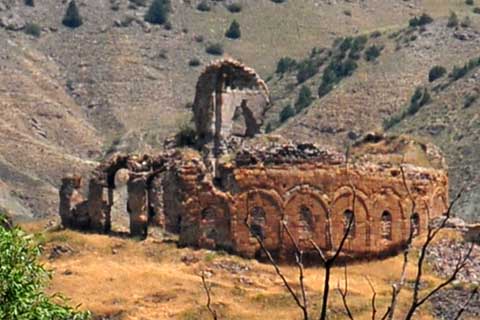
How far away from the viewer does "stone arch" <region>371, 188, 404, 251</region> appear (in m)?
61.5

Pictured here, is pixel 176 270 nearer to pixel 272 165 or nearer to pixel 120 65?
pixel 272 165

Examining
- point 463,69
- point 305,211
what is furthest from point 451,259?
point 463,69

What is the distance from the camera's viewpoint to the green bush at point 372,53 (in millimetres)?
129500

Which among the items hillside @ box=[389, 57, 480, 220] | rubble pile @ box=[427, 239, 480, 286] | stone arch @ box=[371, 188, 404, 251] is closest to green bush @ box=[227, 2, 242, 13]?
hillside @ box=[389, 57, 480, 220]

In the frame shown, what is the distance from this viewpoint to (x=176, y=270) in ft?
192

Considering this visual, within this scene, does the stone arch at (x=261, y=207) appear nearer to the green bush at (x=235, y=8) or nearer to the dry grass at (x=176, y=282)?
the dry grass at (x=176, y=282)

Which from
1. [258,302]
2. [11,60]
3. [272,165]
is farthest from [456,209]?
[11,60]

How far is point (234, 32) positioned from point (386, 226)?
88586mm

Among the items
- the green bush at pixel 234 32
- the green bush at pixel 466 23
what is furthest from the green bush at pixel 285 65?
the green bush at pixel 466 23

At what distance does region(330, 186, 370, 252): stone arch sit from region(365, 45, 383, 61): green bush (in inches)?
2697

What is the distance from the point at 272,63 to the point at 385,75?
18.1 meters

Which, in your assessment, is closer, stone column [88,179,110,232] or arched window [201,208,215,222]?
arched window [201,208,215,222]

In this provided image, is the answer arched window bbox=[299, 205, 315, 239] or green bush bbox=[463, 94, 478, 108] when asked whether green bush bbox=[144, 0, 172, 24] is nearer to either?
green bush bbox=[463, 94, 478, 108]

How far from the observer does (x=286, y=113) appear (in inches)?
4884
